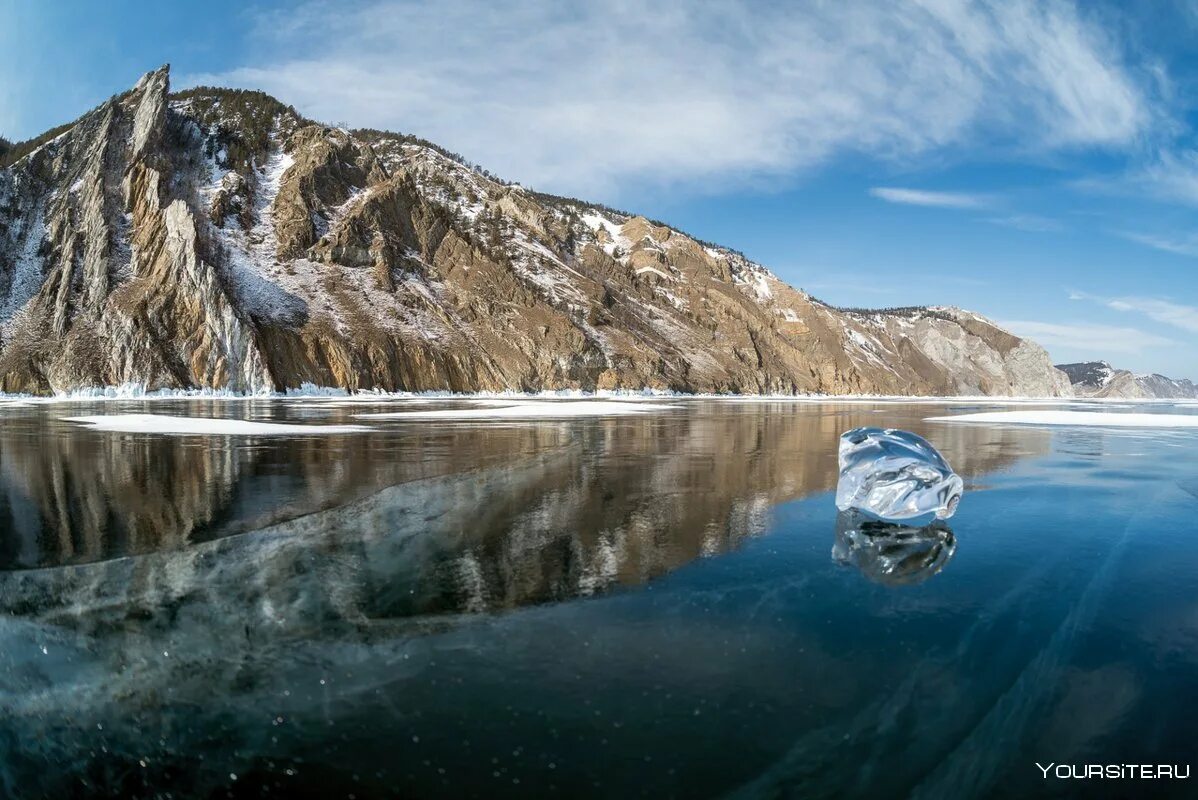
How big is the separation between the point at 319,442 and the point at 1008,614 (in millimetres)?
16693

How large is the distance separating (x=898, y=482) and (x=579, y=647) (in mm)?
5899

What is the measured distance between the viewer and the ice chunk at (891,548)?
254 inches

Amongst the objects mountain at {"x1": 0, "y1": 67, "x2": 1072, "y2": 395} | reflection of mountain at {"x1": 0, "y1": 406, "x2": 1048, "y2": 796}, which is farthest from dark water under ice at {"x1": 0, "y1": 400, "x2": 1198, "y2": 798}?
mountain at {"x1": 0, "y1": 67, "x2": 1072, "y2": 395}

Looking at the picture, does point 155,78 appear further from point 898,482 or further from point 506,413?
point 898,482

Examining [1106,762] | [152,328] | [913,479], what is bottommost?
[1106,762]

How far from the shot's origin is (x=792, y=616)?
523 centimetres

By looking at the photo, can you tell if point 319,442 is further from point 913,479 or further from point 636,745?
point 636,745

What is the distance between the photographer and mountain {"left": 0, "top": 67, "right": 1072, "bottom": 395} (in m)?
63.5

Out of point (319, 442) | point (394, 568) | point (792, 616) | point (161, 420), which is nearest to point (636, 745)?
point (792, 616)

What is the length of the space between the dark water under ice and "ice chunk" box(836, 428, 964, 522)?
20.7 inches

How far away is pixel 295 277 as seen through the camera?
73.5 meters

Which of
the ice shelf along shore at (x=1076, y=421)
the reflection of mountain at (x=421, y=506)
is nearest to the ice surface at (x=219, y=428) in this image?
the reflection of mountain at (x=421, y=506)

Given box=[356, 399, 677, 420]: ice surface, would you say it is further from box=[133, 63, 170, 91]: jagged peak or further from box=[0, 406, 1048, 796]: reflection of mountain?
box=[133, 63, 170, 91]: jagged peak

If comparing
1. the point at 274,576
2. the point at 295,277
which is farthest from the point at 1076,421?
the point at 295,277
